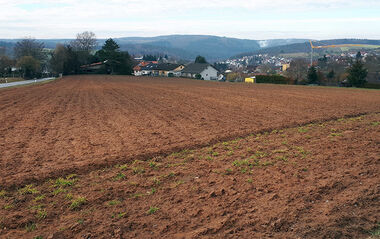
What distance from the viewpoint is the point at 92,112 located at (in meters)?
16.8

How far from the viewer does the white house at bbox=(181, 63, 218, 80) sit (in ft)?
267

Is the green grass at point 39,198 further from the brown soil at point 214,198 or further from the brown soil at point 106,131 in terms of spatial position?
the brown soil at point 106,131

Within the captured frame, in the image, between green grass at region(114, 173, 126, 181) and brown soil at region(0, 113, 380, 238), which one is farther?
green grass at region(114, 173, 126, 181)

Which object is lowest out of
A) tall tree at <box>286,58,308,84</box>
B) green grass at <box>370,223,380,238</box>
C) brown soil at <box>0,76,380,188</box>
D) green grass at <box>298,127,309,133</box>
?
green grass at <box>370,223,380,238</box>

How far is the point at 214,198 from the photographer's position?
615 centimetres

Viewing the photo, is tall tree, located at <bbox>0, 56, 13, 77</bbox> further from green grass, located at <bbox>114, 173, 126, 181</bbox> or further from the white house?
green grass, located at <bbox>114, 173, 126, 181</bbox>

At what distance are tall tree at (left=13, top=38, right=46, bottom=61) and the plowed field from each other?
3169 inches

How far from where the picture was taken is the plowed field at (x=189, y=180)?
510 cm

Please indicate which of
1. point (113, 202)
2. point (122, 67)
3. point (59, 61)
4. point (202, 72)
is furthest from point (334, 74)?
point (59, 61)

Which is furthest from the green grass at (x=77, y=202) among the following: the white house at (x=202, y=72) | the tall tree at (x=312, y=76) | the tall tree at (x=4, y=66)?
the white house at (x=202, y=72)

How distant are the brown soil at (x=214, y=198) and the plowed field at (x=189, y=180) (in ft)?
0.07

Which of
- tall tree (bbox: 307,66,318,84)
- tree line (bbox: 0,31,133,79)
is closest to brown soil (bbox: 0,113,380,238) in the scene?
tall tree (bbox: 307,66,318,84)

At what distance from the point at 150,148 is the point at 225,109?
9.35 metres

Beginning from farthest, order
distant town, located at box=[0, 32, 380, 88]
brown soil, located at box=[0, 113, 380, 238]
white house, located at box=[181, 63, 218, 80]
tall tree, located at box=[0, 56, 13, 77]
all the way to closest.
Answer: white house, located at box=[181, 63, 218, 80] < tall tree, located at box=[0, 56, 13, 77] < distant town, located at box=[0, 32, 380, 88] < brown soil, located at box=[0, 113, 380, 238]
